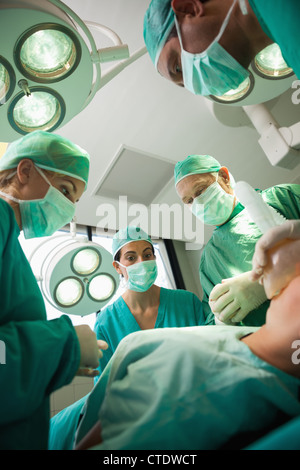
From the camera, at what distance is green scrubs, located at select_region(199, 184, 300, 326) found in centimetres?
160

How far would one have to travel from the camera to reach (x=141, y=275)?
224 centimetres

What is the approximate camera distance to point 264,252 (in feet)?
2.60

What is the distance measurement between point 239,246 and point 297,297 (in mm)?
901

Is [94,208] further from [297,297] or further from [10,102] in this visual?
[297,297]

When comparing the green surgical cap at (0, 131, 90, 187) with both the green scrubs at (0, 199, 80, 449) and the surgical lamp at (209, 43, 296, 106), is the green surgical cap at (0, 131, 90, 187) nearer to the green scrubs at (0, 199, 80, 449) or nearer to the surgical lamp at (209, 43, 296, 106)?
the green scrubs at (0, 199, 80, 449)

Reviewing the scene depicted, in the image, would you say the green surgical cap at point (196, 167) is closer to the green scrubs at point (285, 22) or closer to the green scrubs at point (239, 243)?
the green scrubs at point (239, 243)

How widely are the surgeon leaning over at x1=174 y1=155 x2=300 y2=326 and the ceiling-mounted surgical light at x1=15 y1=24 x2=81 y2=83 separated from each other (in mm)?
934

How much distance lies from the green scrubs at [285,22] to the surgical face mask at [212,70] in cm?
22

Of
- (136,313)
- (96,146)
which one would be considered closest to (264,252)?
(136,313)

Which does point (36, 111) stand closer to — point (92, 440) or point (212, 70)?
point (212, 70)

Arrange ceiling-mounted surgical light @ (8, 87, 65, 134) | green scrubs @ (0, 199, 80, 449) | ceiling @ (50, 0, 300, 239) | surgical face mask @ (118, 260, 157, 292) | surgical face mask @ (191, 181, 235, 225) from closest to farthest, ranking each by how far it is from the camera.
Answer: green scrubs @ (0, 199, 80, 449) < ceiling-mounted surgical light @ (8, 87, 65, 134) < surgical face mask @ (191, 181, 235, 225) < ceiling @ (50, 0, 300, 239) < surgical face mask @ (118, 260, 157, 292)

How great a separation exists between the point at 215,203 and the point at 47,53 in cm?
114

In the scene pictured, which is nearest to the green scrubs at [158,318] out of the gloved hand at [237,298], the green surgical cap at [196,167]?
the gloved hand at [237,298]

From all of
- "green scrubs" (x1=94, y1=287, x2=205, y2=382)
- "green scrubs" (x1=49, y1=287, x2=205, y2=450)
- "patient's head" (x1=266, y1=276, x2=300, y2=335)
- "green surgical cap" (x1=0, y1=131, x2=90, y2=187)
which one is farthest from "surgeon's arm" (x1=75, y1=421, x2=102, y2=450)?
"green scrubs" (x1=94, y1=287, x2=205, y2=382)
